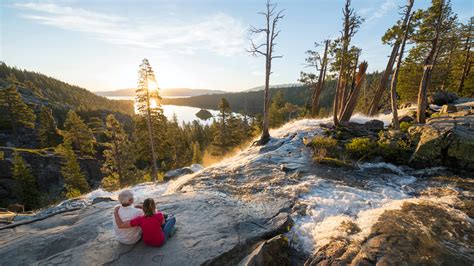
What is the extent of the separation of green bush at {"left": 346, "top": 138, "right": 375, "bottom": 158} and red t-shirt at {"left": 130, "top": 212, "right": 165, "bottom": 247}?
449 inches

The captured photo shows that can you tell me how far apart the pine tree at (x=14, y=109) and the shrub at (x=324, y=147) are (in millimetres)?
62179

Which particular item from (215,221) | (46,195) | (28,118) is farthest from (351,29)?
(28,118)

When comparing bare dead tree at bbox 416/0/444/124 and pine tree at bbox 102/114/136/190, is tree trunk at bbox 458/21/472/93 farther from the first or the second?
pine tree at bbox 102/114/136/190

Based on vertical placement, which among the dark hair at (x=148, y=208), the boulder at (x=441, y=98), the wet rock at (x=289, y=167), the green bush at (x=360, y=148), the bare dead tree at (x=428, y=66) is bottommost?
the wet rock at (x=289, y=167)

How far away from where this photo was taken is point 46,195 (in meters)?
35.6

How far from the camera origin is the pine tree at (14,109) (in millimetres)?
48531

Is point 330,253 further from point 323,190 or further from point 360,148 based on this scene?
point 360,148

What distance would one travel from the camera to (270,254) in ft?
16.6

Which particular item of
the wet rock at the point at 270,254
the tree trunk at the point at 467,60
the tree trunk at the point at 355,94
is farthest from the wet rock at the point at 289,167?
the tree trunk at the point at 467,60

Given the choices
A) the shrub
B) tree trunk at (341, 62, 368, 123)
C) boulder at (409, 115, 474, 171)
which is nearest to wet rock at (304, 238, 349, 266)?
the shrub

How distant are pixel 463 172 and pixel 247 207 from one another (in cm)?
952

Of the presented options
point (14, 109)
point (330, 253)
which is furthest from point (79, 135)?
point (330, 253)

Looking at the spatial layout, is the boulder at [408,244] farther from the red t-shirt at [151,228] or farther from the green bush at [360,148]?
the green bush at [360,148]

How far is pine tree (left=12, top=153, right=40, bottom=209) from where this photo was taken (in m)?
31.3
